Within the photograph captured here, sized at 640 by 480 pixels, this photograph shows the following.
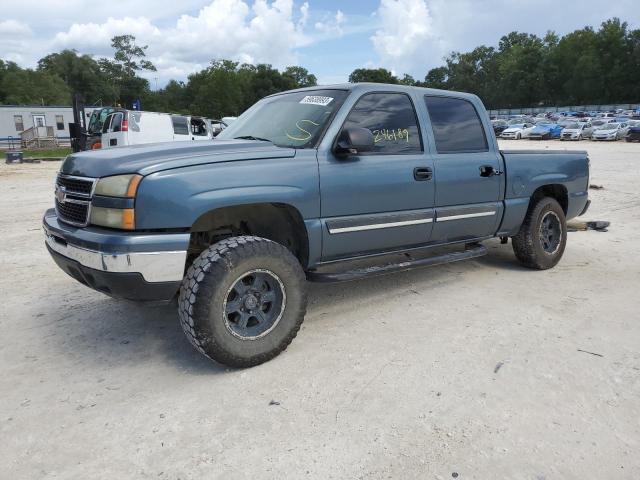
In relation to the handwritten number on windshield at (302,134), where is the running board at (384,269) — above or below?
below

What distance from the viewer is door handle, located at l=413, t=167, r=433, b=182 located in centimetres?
398

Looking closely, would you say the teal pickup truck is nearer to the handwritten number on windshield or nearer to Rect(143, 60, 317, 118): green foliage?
the handwritten number on windshield

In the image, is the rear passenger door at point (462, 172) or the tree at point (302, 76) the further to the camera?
the tree at point (302, 76)

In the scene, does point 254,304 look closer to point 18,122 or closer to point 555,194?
point 555,194

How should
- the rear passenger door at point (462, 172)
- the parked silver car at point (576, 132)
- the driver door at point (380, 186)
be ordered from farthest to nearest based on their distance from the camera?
the parked silver car at point (576, 132) < the rear passenger door at point (462, 172) < the driver door at point (380, 186)

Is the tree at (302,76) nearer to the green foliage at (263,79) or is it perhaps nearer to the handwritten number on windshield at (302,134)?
the green foliage at (263,79)

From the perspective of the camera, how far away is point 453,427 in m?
2.56

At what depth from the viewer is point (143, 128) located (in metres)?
15.4

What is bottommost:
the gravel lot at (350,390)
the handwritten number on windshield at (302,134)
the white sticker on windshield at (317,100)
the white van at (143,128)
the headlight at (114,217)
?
the gravel lot at (350,390)

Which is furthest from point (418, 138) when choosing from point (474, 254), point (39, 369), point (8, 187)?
point (8, 187)

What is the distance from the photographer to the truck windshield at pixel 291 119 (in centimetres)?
365

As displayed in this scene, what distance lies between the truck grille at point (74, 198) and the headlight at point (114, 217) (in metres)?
0.10

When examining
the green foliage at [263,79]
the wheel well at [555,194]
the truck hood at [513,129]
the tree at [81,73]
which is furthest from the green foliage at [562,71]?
the wheel well at [555,194]

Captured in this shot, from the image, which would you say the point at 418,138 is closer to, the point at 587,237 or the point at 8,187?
the point at 587,237
